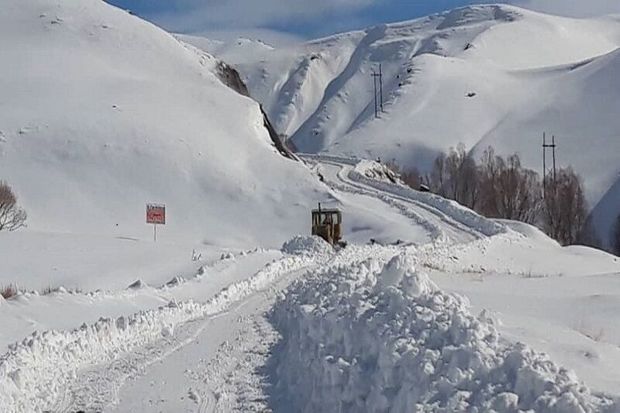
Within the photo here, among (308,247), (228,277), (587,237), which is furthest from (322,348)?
(587,237)

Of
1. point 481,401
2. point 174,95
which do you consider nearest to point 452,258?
point 481,401

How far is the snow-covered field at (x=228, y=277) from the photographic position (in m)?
8.54

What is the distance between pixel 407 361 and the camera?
325 inches

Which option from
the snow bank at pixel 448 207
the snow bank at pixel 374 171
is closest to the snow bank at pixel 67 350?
the snow bank at pixel 448 207

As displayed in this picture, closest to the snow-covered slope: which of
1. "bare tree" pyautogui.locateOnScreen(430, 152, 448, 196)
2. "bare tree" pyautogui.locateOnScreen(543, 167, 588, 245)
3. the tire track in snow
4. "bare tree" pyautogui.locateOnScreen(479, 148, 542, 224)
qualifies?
the tire track in snow

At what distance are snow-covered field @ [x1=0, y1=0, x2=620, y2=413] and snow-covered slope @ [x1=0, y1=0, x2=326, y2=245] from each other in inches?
7.2

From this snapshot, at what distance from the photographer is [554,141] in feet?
467

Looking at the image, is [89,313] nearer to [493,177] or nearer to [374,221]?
[374,221]

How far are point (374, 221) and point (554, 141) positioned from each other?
93.9 meters

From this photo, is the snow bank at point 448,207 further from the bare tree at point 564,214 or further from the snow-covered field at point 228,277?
the bare tree at point 564,214

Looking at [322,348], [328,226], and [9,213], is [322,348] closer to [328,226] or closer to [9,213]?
[328,226]

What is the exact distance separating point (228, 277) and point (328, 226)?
19.8 meters

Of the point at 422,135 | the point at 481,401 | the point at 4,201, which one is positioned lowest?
the point at 422,135

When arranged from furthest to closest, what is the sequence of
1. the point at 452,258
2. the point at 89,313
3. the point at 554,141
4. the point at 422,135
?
the point at 422,135 < the point at 554,141 < the point at 452,258 < the point at 89,313
